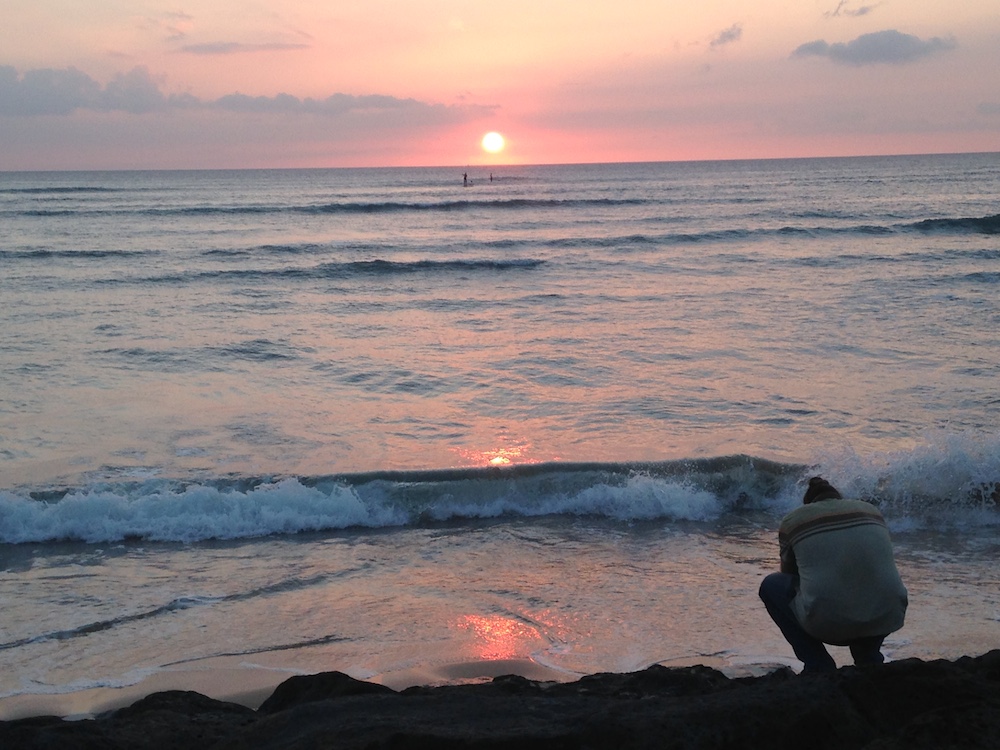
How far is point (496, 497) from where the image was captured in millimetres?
8461

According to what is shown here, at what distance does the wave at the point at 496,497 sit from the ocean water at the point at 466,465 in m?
0.03

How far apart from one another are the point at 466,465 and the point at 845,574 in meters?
5.55

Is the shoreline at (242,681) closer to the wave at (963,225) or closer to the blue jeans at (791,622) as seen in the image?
the blue jeans at (791,622)

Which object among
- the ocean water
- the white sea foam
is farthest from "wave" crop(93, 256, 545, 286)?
the white sea foam

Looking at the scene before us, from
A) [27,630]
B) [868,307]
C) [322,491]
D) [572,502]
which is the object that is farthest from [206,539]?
[868,307]

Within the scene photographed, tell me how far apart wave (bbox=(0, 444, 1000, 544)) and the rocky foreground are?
410 centimetres

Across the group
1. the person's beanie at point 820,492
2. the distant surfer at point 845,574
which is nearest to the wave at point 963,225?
the person's beanie at point 820,492

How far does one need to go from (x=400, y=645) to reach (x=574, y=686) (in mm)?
1669

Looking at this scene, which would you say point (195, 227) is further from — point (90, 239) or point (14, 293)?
point (14, 293)

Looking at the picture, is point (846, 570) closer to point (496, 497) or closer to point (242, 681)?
point (242, 681)

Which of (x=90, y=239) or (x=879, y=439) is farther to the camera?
(x=90, y=239)

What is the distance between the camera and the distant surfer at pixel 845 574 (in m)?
3.74

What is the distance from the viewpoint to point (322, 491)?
8.43m

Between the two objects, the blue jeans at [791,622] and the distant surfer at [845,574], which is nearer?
the distant surfer at [845,574]
